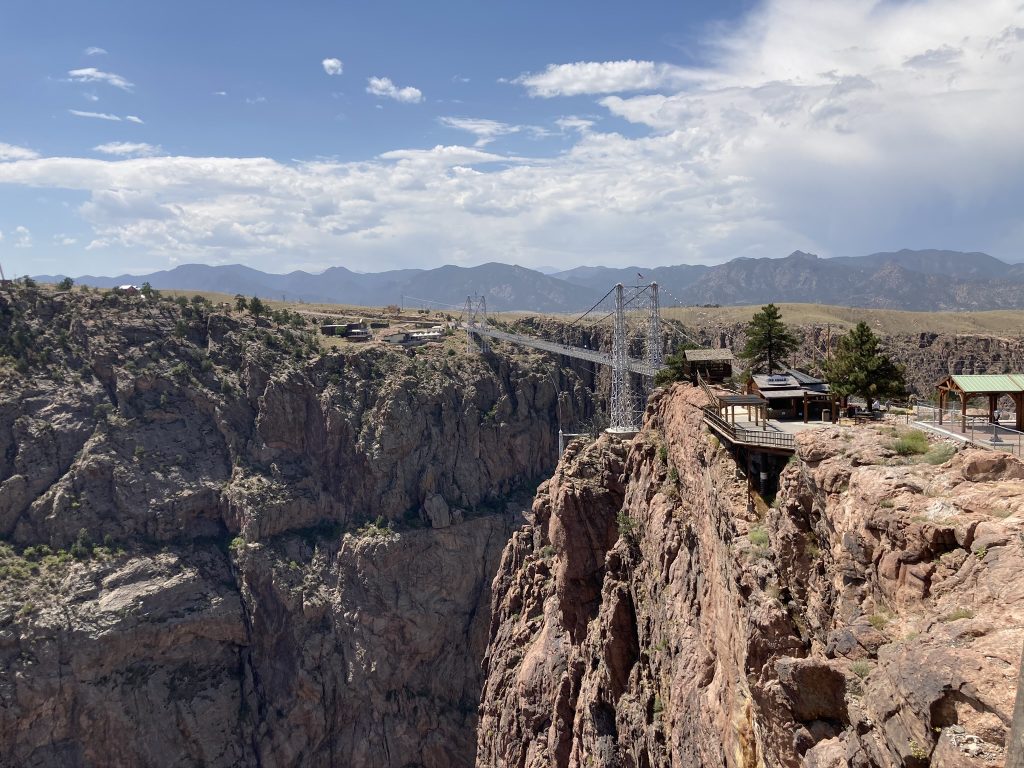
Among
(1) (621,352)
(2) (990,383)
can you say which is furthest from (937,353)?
(2) (990,383)

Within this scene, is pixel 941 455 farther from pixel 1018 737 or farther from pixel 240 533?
pixel 240 533

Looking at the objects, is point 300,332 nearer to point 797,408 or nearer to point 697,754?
point 797,408

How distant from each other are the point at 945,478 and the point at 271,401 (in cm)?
7026

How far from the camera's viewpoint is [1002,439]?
20359 mm

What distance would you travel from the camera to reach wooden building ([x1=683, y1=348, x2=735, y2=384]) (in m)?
35.8

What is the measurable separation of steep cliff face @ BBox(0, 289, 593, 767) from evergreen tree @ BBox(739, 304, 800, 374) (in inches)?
1524

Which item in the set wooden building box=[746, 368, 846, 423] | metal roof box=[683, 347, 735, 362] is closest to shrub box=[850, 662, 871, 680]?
wooden building box=[746, 368, 846, 423]

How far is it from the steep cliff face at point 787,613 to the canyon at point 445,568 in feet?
0.25

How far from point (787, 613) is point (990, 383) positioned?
9.36m

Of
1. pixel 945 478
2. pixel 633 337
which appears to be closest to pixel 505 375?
pixel 633 337

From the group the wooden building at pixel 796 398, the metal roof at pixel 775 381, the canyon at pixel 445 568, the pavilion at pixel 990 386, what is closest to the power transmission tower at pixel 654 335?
the canyon at pixel 445 568

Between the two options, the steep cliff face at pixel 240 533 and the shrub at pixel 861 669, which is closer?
the shrub at pixel 861 669

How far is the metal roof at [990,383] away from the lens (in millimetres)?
20156

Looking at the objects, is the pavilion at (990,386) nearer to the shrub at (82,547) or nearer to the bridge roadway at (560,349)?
the bridge roadway at (560,349)
